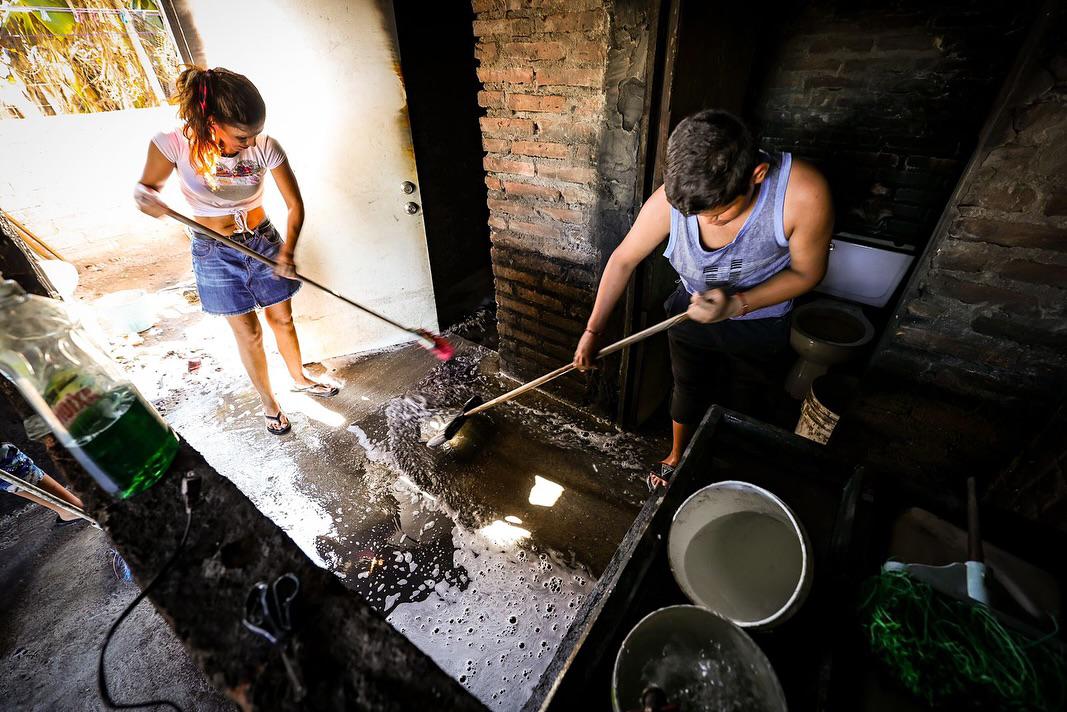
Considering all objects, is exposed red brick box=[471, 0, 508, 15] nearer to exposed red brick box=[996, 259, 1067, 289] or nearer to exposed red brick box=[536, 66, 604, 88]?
exposed red brick box=[536, 66, 604, 88]

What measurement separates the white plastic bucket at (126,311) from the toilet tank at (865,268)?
6.38 m

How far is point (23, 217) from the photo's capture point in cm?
495

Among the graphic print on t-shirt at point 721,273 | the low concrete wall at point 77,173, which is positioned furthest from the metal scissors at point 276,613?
the low concrete wall at point 77,173

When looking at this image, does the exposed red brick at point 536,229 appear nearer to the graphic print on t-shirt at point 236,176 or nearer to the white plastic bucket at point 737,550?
the graphic print on t-shirt at point 236,176

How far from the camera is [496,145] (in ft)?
9.64

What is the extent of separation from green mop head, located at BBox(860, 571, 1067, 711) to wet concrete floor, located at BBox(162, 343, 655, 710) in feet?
5.00

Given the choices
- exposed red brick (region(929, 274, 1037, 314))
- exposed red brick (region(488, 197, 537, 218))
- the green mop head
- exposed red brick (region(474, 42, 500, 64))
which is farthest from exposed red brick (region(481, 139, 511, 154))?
the green mop head

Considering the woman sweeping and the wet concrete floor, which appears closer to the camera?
the wet concrete floor

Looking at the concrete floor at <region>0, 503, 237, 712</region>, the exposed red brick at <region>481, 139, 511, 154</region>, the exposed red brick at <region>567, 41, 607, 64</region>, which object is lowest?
the concrete floor at <region>0, 503, 237, 712</region>

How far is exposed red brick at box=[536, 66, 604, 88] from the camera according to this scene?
7.68ft

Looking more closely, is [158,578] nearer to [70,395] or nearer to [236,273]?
[70,395]

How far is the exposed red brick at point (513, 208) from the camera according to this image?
3.05m

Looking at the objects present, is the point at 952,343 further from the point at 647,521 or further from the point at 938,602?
the point at 647,521

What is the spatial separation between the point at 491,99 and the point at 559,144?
0.55 m
